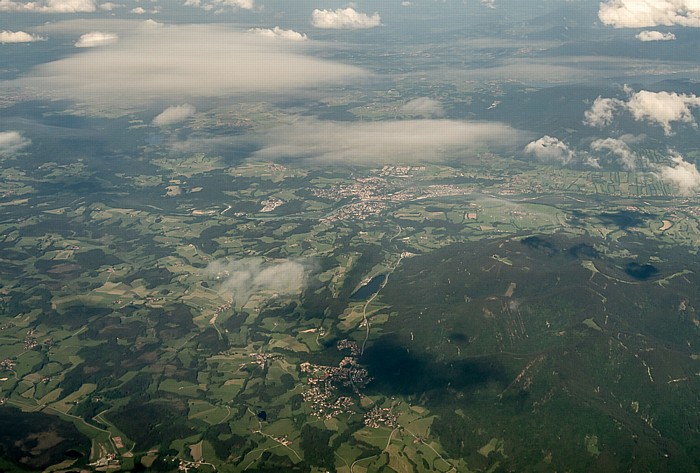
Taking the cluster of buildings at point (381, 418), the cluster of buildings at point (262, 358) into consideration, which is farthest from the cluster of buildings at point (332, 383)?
the cluster of buildings at point (262, 358)

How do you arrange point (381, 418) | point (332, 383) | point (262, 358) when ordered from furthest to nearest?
1. point (262, 358)
2. point (332, 383)
3. point (381, 418)

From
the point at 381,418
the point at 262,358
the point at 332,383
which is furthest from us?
the point at 262,358

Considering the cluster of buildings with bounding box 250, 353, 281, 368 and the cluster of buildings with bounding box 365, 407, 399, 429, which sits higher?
the cluster of buildings with bounding box 250, 353, 281, 368

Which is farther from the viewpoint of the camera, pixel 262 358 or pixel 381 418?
pixel 262 358

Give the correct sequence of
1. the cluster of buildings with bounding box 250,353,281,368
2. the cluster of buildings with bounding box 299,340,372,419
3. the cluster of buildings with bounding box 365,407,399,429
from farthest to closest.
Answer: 1. the cluster of buildings with bounding box 250,353,281,368
2. the cluster of buildings with bounding box 299,340,372,419
3. the cluster of buildings with bounding box 365,407,399,429

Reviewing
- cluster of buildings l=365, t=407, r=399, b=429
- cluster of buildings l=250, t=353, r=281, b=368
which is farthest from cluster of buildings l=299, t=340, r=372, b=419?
cluster of buildings l=250, t=353, r=281, b=368

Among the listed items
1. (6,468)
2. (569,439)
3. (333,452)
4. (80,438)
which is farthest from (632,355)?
(6,468)

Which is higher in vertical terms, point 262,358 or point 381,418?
point 262,358

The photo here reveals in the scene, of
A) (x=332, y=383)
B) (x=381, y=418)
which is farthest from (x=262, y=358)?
(x=381, y=418)

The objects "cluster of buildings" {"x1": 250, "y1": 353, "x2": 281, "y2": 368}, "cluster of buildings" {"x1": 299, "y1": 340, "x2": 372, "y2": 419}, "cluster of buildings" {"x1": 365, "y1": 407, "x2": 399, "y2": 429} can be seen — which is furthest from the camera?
"cluster of buildings" {"x1": 250, "y1": 353, "x2": 281, "y2": 368}

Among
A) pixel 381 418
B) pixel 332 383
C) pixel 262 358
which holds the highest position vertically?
pixel 262 358

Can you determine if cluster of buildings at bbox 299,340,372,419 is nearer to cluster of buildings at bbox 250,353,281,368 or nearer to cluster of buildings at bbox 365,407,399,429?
cluster of buildings at bbox 365,407,399,429

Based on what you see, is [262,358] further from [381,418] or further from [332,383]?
[381,418]

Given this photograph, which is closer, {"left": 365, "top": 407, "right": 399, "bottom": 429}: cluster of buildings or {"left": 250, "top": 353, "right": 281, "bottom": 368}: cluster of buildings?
{"left": 365, "top": 407, "right": 399, "bottom": 429}: cluster of buildings
